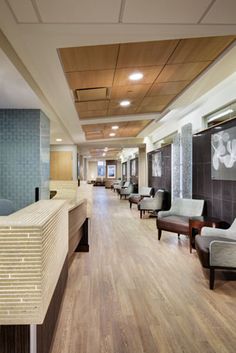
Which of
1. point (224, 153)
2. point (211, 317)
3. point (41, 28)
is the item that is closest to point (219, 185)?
point (224, 153)

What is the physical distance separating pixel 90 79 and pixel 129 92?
93 centimetres

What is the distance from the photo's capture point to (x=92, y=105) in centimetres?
484

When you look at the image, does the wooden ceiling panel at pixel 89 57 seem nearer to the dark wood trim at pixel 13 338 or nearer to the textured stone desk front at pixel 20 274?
the textured stone desk front at pixel 20 274

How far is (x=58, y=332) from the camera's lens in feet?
7.06

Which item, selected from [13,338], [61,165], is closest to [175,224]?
[13,338]

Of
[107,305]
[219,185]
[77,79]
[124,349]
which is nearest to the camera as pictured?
[124,349]

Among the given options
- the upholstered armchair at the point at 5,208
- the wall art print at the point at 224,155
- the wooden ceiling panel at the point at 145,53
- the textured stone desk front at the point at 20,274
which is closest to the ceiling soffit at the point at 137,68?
the wooden ceiling panel at the point at 145,53

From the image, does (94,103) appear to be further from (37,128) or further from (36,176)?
(36,176)

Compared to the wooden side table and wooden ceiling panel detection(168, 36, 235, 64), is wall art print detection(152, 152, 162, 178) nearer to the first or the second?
the wooden side table

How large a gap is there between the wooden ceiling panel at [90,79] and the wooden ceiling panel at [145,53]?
30 centimetres

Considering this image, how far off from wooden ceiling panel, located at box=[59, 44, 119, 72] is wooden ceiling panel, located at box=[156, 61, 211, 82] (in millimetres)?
759

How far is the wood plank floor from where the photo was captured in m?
2.02

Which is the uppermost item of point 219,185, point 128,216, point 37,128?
point 37,128

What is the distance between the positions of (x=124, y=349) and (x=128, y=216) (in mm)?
6306
